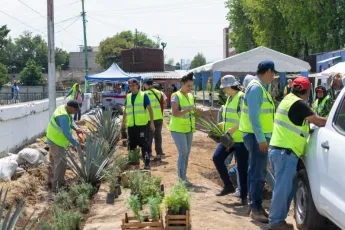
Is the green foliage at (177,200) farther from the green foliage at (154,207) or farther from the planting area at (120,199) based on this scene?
Result: the green foliage at (154,207)

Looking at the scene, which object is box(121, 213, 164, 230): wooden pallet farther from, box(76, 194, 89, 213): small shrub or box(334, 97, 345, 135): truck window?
box(76, 194, 89, 213): small shrub

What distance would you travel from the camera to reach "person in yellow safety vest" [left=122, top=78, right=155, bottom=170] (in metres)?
8.89

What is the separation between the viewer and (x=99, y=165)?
8.40 metres

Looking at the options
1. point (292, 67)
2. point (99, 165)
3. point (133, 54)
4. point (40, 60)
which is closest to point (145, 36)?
point (40, 60)

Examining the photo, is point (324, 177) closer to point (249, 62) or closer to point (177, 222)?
point (177, 222)

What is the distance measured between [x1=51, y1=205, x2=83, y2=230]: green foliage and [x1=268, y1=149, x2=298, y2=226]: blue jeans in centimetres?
245

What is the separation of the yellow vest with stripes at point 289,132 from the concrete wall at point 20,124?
6993 mm

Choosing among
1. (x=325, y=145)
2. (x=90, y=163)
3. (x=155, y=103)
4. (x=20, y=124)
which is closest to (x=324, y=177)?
(x=325, y=145)

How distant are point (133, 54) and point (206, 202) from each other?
160 feet

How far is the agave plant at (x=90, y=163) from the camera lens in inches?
324

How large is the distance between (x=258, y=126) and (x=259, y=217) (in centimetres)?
108

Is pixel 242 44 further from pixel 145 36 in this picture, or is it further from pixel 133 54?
pixel 145 36

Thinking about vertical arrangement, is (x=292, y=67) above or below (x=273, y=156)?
above

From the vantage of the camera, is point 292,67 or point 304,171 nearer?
point 304,171
